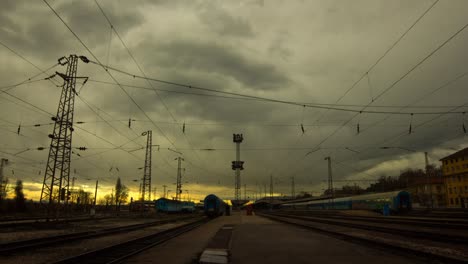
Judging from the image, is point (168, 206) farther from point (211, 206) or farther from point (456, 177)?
point (456, 177)

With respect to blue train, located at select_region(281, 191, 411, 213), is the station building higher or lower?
higher

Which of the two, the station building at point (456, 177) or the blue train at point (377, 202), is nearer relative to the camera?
the blue train at point (377, 202)

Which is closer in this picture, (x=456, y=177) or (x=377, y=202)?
(x=377, y=202)

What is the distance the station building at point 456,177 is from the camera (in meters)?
91.4

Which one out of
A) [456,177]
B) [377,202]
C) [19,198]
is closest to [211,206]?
[377,202]

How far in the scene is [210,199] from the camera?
59500 mm

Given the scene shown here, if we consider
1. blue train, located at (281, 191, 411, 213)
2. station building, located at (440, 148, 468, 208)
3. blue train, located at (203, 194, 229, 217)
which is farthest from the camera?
station building, located at (440, 148, 468, 208)

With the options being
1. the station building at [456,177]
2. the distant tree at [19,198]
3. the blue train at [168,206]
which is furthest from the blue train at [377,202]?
the distant tree at [19,198]

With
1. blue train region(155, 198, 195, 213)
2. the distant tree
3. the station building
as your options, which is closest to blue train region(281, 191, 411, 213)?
the station building

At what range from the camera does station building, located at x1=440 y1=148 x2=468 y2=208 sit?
300 ft

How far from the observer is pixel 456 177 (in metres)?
96.6

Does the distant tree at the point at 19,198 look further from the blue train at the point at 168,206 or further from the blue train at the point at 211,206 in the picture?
the blue train at the point at 211,206

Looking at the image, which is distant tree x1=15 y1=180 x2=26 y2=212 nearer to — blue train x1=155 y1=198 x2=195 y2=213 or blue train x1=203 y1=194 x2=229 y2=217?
blue train x1=155 y1=198 x2=195 y2=213

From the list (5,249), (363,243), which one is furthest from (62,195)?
(363,243)
